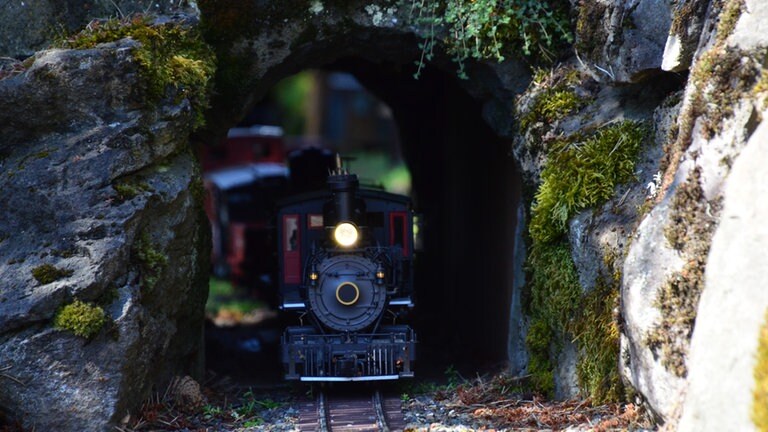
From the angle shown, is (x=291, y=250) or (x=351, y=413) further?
(x=291, y=250)

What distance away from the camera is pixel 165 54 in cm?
985

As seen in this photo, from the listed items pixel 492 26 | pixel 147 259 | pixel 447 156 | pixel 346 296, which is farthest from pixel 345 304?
pixel 447 156

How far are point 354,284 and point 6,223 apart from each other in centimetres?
404

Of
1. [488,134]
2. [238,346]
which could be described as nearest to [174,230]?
[238,346]

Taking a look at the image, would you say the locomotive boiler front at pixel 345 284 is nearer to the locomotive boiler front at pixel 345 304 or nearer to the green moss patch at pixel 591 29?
the locomotive boiler front at pixel 345 304

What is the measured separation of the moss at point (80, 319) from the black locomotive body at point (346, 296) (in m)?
2.91

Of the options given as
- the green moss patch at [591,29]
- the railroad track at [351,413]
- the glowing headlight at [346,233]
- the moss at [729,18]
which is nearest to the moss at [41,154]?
the glowing headlight at [346,233]

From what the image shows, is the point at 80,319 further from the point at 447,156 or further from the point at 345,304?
the point at 447,156

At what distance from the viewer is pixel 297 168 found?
51.8ft

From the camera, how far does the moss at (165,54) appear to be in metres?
9.51

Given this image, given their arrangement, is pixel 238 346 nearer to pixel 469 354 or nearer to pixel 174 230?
pixel 469 354

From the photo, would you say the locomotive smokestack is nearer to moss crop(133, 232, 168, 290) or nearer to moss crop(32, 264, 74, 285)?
moss crop(133, 232, 168, 290)

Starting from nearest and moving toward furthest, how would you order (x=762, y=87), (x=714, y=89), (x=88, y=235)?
(x=762, y=87), (x=714, y=89), (x=88, y=235)

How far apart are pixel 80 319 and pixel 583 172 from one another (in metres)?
5.33
